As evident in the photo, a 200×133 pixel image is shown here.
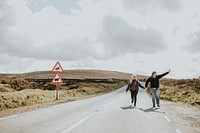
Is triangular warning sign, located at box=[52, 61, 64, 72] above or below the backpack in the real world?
above

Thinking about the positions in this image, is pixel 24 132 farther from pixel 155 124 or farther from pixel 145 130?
pixel 155 124

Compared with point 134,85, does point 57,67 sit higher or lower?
higher

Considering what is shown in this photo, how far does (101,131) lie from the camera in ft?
32.9

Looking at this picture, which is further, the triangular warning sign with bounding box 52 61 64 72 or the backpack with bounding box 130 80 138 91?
the triangular warning sign with bounding box 52 61 64 72

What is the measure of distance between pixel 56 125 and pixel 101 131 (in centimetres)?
207

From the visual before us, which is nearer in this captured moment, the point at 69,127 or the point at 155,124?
the point at 69,127

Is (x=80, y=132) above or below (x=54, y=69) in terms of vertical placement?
below

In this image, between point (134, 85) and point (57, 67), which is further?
point (57, 67)

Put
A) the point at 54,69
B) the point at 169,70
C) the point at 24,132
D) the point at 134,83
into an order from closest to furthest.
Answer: the point at 24,132 → the point at 169,70 → the point at 134,83 → the point at 54,69

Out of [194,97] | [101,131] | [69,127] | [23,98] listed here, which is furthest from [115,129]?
[194,97]

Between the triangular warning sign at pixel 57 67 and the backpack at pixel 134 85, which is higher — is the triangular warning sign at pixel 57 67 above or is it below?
above

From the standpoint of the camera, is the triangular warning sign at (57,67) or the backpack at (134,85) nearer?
the backpack at (134,85)

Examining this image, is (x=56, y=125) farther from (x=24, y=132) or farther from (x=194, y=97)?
(x=194, y=97)

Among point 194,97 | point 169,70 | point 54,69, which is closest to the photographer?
point 169,70
